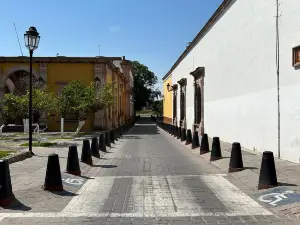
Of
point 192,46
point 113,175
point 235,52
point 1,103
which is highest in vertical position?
point 192,46

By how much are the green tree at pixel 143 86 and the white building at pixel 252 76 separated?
63.9 metres

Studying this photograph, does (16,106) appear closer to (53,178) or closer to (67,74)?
(67,74)

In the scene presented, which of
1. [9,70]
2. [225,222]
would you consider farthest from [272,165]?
[9,70]

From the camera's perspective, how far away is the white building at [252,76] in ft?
38.2

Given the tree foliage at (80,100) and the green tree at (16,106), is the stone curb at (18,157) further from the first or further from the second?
the tree foliage at (80,100)

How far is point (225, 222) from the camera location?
18.7ft

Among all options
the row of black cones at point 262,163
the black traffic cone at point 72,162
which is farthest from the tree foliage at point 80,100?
the black traffic cone at point 72,162

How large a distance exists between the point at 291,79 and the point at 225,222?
23.1 ft

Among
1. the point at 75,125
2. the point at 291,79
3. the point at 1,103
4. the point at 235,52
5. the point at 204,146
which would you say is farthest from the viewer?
the point at 75,125

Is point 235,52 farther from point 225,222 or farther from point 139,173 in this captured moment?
point 225,222

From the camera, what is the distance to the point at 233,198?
7.30 metres

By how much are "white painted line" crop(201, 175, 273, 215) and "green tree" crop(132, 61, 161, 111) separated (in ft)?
261

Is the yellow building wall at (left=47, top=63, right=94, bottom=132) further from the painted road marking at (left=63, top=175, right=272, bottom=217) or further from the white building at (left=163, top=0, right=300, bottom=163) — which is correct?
the painted road marking at (left=63, top=175, right=272, bottom=217)

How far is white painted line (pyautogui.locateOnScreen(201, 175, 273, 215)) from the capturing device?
6.39 metres
